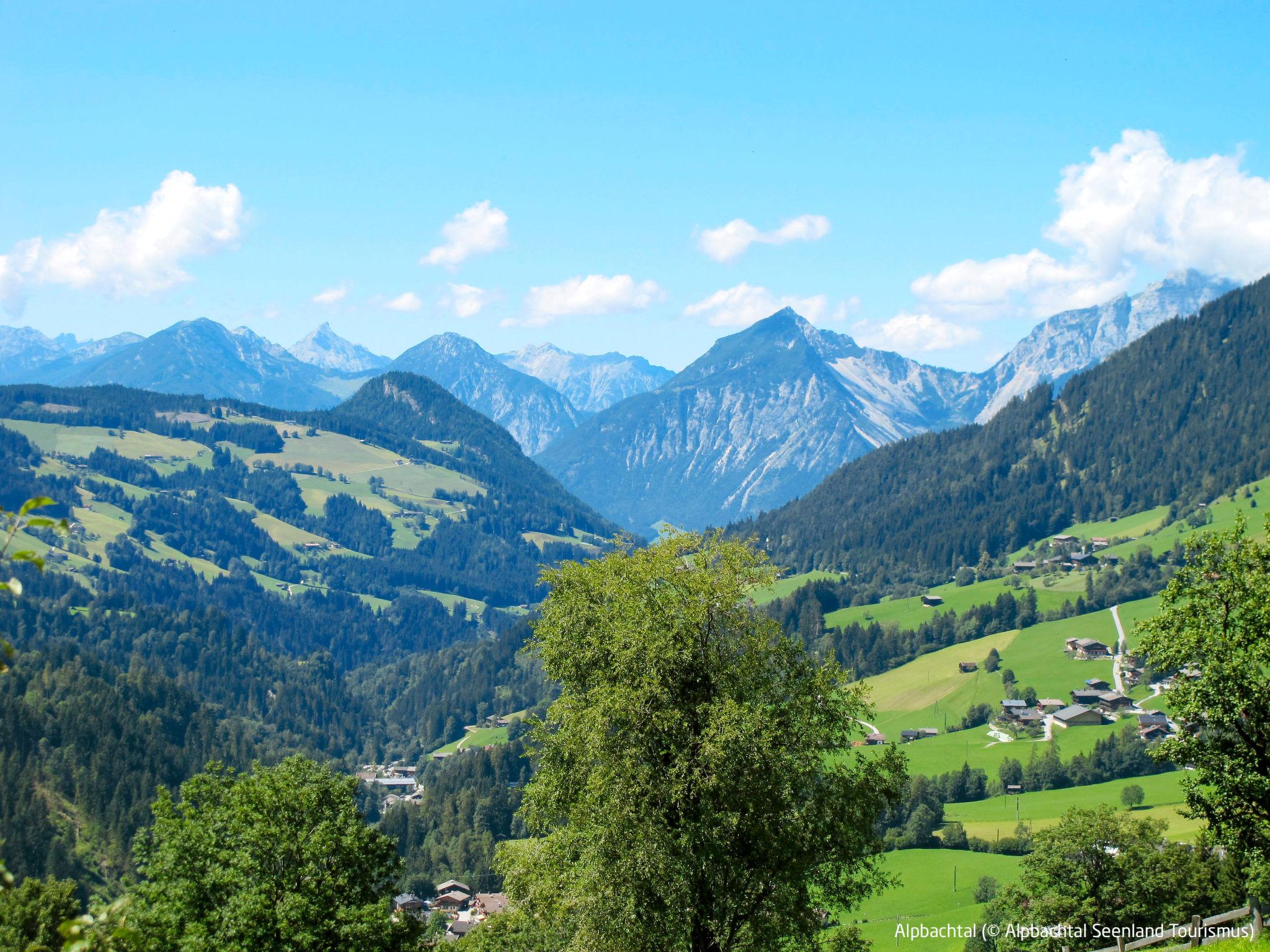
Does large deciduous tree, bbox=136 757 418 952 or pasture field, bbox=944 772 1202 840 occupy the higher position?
large deciduous tree, bbox=136 757 418 952

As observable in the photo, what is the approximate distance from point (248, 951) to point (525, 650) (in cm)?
1210

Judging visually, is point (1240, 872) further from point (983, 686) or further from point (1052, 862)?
point (983, 686)

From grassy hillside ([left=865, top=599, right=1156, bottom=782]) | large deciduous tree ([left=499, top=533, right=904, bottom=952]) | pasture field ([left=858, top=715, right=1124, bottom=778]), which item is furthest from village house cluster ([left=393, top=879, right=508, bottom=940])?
large deciduous tree ([left=499, top=533, right=904, bottom=952])

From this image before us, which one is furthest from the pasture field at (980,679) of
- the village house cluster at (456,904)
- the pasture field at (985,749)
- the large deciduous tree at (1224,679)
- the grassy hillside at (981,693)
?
the large deciduous tree at (1224,679)

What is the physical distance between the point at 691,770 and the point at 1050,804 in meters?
111

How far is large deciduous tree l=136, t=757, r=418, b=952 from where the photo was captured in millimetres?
28891

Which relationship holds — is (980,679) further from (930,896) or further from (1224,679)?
(1224,679)

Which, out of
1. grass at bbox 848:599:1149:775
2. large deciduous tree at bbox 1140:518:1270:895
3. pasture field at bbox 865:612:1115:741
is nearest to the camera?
large deciduous tree at bbox 1140:518:1270:895

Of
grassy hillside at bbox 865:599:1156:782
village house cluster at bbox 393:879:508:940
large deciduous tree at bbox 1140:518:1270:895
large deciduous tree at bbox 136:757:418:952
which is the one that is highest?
large deciduous tree at bbox 1140:518:1270:895

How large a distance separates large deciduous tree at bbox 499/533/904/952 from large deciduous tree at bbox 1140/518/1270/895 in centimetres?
803

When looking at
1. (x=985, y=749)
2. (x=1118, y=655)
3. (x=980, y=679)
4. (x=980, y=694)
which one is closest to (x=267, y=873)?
(x=985, y=749)

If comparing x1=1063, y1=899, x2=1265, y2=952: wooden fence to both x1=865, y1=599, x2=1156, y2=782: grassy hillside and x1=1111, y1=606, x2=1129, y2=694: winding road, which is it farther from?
x1=1111, y1=606, x2=1129, y2=694: winding road

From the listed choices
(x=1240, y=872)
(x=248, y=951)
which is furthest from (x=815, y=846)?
(x=1240, y=872)

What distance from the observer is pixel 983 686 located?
177500 mm
